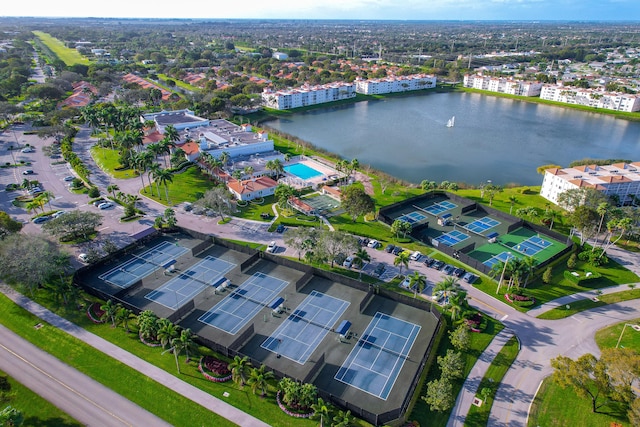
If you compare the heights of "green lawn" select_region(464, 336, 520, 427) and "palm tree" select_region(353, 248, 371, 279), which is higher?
"palm tree" select_region(353, 248, 371, 279)

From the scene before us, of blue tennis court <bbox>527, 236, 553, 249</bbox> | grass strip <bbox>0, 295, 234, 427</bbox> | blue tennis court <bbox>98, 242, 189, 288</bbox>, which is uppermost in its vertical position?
blue tennis court <bbox>527, 236, 553, 249</bbox>

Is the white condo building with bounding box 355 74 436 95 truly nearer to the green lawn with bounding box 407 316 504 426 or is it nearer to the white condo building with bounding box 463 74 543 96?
the white condo building with bounding box 463 74 543 96

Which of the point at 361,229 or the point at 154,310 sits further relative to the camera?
the point at 361,229

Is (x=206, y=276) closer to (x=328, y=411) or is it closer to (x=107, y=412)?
(x=107, y=412)

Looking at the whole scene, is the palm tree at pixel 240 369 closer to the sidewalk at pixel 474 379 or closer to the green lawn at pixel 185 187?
the sidewalk at pixel 474 379

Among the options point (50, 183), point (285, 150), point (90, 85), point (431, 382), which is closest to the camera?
point (431, 382)

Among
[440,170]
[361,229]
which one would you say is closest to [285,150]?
[440,170]

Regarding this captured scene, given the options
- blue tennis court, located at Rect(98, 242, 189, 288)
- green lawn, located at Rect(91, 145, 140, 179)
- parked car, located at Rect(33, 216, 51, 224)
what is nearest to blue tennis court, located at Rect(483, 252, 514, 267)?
blue tennis court, located at Rect(98, 242, 189, 288)
